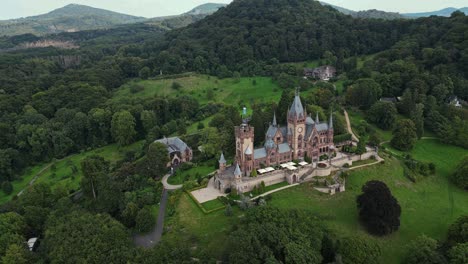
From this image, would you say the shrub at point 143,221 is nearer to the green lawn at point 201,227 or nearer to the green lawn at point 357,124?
the green lawn at point 201,227

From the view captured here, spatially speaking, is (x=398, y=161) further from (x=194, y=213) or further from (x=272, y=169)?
(x=194, y=213)

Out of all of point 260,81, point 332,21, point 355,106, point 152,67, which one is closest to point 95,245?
point 355,106

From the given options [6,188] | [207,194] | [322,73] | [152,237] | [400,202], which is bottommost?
[6,188]

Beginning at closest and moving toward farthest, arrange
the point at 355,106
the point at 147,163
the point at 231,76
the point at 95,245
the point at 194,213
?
the point at 95,245
the point at 194,213
the point at 147,163
the point at 355,106
the point at 231,76

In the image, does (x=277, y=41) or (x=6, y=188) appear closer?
(x=6, y=188)

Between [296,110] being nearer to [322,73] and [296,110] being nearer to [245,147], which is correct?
[245,147]

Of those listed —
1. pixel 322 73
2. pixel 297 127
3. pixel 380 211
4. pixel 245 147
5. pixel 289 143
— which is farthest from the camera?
pixel 322 73

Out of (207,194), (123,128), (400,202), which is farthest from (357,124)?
(123,128)
